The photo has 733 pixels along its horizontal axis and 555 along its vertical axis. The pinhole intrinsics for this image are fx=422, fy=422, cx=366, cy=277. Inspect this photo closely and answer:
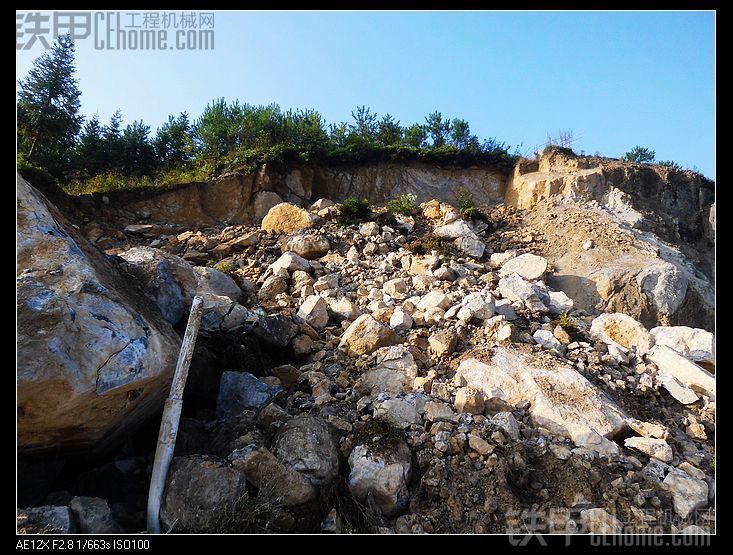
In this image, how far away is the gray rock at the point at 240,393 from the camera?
14.4 ft

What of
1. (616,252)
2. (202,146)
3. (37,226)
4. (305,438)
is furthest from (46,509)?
(202,146)

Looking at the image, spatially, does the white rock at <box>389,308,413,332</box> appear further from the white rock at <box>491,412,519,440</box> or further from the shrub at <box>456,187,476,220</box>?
the shrub at <box>456,187,476,220</box>

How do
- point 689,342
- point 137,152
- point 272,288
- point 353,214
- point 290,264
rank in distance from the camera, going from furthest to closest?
point 137,152
point 353,214
point 290,264
point 272,288
point 689,342

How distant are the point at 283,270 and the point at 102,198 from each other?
6.10 metres

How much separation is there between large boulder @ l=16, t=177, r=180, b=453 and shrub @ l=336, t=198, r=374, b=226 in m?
5.98

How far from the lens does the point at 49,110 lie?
1176 cm

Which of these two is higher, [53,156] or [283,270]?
[53,156]

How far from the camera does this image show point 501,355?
16.5 feet

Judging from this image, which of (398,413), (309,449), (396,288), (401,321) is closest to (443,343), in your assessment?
(401,321)

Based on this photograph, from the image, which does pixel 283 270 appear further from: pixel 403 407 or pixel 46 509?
pixel 46 509

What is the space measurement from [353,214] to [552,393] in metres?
6.35

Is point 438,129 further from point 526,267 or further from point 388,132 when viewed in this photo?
point 526,267

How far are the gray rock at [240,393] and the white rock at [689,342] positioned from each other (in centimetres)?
514

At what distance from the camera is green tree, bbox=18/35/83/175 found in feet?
37.9
